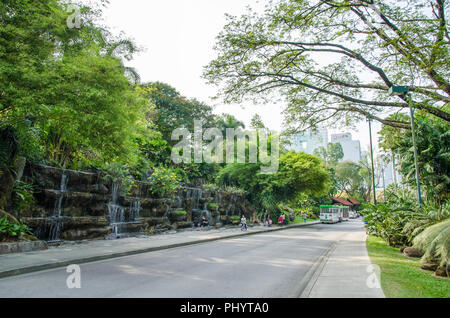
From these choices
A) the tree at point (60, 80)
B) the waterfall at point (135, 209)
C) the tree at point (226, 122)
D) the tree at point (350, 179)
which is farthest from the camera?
the tree at point (350, 179)

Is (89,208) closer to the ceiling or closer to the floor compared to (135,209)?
closer to the ceiling

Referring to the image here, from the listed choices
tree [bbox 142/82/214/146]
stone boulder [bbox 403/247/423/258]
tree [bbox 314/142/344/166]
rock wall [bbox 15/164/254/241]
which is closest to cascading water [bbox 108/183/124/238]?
rock wall [bbox 15/164/254/241]

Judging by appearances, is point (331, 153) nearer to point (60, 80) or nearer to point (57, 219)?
point (57, 219)

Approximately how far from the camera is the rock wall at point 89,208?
1298cm

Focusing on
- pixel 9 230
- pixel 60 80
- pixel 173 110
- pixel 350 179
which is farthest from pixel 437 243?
pixel 350 179

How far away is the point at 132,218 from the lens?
59.3 ft

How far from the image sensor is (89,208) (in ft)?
49.4

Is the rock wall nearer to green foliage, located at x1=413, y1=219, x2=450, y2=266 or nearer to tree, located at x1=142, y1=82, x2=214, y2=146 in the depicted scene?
green foliage, located at x1=413, y1=219, x2=450, y2=266

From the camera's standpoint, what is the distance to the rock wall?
1298 centimetres

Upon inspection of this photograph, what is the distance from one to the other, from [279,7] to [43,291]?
11436 mm

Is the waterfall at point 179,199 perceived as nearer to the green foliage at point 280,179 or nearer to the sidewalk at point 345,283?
the green foliage at point 280,179

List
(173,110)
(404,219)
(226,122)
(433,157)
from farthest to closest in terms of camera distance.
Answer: (226,122) < (173,110) < (433,157) < (404,219)

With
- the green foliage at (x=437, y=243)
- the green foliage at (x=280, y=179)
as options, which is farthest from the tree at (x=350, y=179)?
the green foliage at (x=437, y=243)
